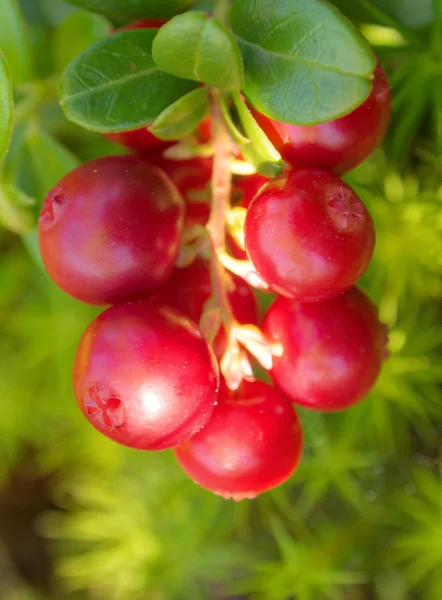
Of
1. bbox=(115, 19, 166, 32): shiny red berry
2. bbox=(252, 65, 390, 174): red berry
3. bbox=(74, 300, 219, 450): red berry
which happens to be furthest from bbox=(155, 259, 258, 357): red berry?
bbox=(115, 19, 166, 32): shiny red berry

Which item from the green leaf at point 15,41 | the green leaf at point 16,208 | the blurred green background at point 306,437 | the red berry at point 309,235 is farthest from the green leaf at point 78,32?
the red berry at point 309,235

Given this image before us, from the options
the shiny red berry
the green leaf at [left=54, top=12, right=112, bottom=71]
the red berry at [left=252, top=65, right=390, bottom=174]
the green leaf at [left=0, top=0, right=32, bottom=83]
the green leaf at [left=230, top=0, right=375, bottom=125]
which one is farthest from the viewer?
the green leaf at [left=54, top=12, right=112, bottom=71]

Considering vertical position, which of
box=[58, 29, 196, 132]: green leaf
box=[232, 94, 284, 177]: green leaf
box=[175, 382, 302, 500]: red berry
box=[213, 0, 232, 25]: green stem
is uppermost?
box=[213, 0, 232, 25]: green stem

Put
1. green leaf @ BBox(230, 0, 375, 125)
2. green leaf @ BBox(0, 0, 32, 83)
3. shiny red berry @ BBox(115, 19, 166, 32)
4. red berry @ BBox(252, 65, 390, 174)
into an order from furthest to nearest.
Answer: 1. green leaf @ BBox(0, 0, 32, 83)
2. shiny red berry @ BBox(115, 19, 166, 32)
3. red berry @ BBox(252, 65, 390, 174)
4. green leaf @ BBox(230, 0, 375, 125)

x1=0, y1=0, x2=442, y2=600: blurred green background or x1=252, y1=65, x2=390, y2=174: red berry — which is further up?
x1=252, y1=65, x2=390, y2=174: red berry

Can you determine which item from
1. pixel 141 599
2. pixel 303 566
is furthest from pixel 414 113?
pixel 141 599

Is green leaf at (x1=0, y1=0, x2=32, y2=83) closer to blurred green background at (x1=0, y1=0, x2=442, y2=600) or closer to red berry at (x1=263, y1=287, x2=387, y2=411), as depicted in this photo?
blurred green background at (x1=0, y1=0, x2=442, y2=600)
